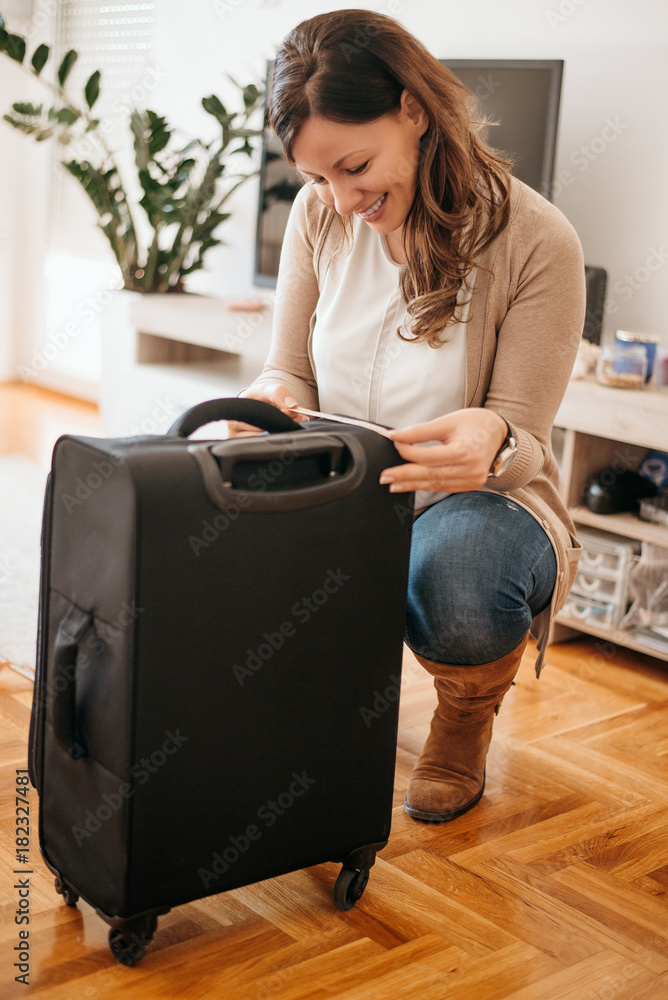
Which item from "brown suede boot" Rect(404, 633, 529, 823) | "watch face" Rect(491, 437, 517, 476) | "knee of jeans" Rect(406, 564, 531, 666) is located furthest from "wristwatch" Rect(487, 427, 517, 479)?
"brown suede boot" Rect(404, 633, 529, 823)

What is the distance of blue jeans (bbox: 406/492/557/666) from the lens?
1113 millimetres

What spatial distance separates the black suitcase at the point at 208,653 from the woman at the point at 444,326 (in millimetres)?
148

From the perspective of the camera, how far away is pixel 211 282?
135 inches

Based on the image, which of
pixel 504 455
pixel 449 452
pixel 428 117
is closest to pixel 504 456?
pixel 504 455

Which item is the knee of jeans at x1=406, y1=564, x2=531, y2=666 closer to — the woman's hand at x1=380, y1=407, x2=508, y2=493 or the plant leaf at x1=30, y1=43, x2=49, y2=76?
the woman's hand at x1=380, y1=407, x2=508, y2=493

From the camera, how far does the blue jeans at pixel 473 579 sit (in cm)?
111

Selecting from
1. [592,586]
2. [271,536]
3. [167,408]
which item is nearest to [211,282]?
[167,408]

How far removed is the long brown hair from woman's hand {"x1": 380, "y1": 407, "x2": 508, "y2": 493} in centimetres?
19

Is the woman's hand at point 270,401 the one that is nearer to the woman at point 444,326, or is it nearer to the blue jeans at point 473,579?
the woman at point 444,326

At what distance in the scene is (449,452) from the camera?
38.2 inches

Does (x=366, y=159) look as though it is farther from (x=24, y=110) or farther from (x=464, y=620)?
(x=24, y=110)

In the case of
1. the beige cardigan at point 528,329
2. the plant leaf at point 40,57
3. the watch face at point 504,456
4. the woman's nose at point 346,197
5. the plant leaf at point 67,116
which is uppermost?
the plant leaf at point 40,57

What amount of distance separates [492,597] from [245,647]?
34cm

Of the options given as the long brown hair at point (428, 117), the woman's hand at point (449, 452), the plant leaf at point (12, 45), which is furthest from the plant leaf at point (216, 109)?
the woman's hand at point (449, 452)
